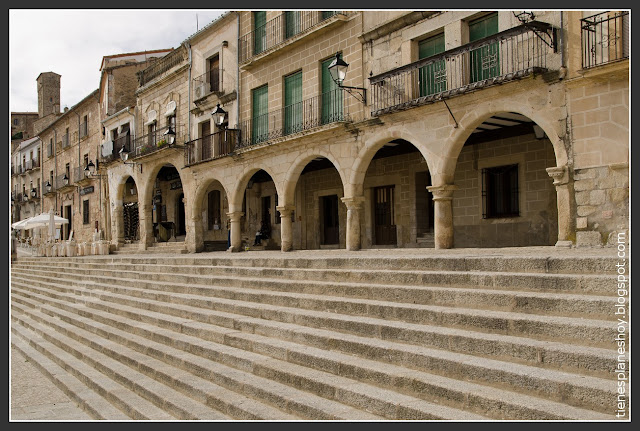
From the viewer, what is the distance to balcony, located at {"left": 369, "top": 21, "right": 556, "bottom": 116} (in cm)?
1016

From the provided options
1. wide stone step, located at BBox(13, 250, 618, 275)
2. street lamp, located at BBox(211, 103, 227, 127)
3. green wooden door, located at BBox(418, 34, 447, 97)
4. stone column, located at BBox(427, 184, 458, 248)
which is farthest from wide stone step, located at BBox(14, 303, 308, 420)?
street lamp, located at BBox(211, 103, 227, 127)

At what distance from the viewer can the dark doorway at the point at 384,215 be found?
658 inches

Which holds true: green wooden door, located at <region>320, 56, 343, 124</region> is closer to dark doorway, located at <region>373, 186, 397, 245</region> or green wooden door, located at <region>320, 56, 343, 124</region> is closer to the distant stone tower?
dark doorway, located at <region>373, 186, 397, 245</region>

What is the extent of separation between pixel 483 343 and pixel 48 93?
49501 mm

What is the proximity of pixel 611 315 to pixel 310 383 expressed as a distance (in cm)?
264

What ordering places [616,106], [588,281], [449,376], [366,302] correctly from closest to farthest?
[449,376], [588,281], [366,302], [616,106]

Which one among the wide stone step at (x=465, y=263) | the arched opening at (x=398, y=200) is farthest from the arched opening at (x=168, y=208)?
the wide stone step at (x=465, y=263)

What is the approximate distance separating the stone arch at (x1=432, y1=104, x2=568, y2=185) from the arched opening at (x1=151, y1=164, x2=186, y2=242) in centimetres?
1631

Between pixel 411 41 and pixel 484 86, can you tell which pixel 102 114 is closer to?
pixel 411 41

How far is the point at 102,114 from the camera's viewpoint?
29297 mm

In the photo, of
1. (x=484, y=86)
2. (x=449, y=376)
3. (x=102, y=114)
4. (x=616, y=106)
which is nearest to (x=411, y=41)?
(x=484, y=86)

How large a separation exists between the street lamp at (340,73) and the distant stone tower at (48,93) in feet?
127

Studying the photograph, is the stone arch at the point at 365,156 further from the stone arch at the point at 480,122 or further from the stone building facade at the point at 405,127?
the stone arch at the point at 480,122

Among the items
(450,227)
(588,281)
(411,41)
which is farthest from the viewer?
(411,41)
